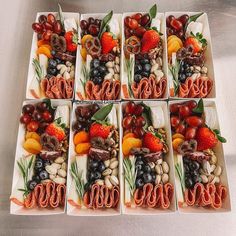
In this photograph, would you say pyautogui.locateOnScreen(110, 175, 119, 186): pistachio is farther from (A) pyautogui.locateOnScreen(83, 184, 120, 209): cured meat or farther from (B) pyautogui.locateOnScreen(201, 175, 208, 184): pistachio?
(B) pyautogui.locateOnScreen(201, 175, 208, 184): pistachio

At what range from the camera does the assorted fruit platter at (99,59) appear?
3.86 ft

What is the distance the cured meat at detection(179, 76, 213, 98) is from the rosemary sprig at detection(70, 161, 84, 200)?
18.1 inches

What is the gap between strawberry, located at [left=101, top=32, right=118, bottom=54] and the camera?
123 centimetres

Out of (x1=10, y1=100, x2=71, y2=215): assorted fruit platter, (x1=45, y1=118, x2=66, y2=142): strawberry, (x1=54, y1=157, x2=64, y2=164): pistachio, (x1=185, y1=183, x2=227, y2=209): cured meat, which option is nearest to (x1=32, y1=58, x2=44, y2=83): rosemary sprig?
(x1=10, y1=100, x2=71, y2=215): assorted fruit platter

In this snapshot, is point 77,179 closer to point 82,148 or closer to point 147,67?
point 82,148

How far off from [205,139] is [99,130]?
13.7 inches

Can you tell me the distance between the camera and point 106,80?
1.18 metres

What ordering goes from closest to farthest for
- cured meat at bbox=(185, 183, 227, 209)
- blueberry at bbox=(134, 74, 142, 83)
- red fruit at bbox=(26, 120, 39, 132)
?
cured meat at bbox=(185, 183, 227, 209) < red fruit at bbox=(26, 120, 39, 132) < blueberry at bbox=(134, 74, 142, 83)

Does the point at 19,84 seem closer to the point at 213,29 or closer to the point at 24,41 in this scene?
the point at 24,41

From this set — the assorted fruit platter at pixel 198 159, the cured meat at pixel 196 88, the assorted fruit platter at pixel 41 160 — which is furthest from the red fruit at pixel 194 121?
the assorted fruit platter at pixel 41 160

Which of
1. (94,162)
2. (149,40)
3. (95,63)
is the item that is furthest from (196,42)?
(94,162)

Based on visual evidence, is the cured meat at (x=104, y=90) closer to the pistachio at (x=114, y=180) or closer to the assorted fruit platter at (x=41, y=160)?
the assorted fruit platter at (x=41, y=160)

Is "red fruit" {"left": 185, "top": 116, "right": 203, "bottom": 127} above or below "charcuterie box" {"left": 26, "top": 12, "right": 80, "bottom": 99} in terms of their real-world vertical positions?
below

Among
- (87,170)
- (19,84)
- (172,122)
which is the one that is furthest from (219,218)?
(19,84)
